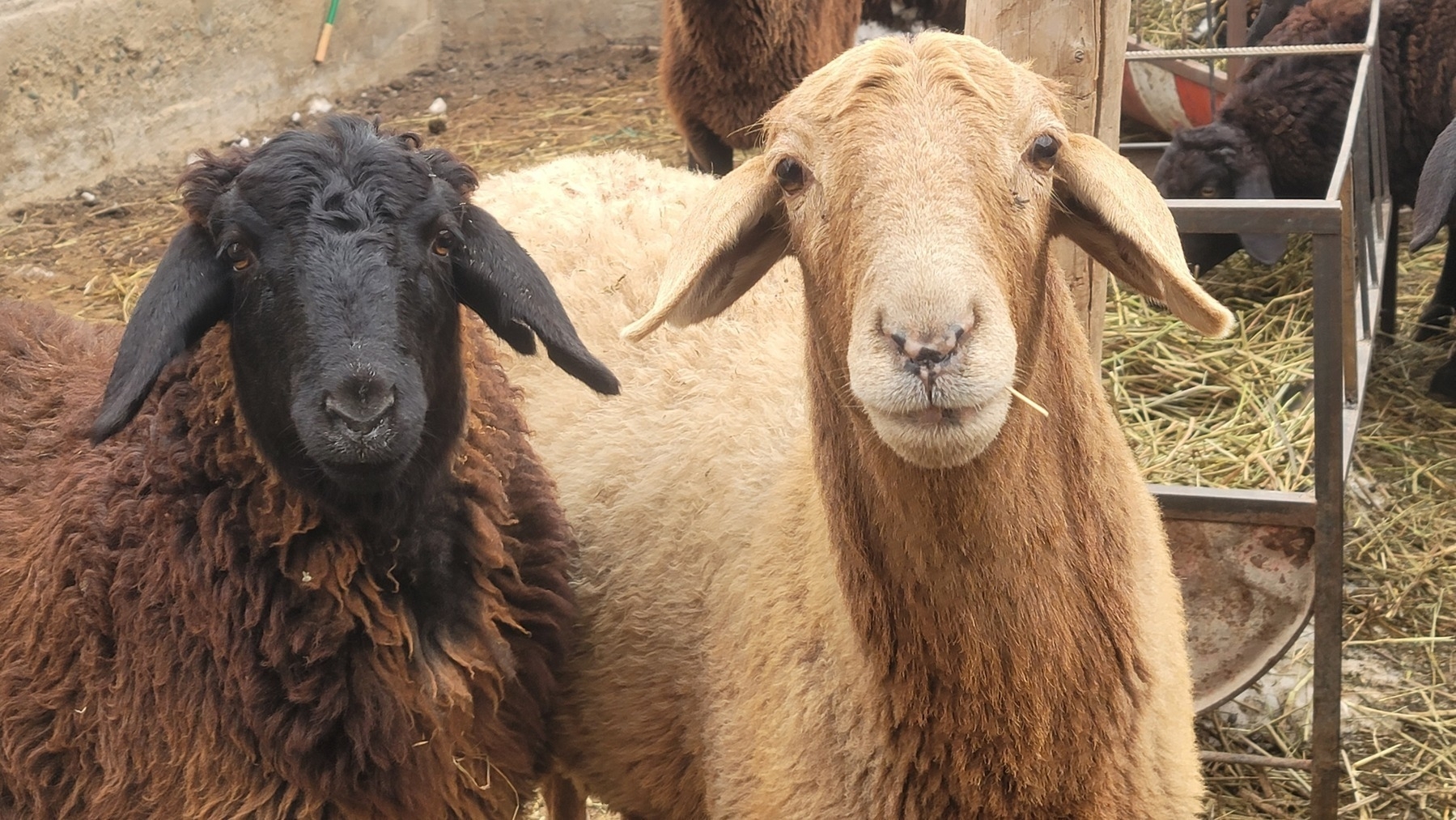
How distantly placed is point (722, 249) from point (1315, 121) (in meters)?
5.91

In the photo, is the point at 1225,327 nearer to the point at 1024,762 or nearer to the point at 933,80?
the point at 933,80

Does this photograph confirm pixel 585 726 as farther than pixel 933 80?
Yes

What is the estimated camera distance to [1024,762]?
269cm

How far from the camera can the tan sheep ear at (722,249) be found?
269 centimetres

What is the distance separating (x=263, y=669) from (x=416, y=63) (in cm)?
1001

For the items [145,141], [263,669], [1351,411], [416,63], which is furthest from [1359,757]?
[416,63]

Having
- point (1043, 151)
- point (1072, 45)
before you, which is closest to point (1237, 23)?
point (1072, 45)

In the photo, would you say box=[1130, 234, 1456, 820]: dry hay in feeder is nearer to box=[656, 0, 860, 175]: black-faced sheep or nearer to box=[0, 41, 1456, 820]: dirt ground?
box=[0, 41, 1456, 820]: dirt ground

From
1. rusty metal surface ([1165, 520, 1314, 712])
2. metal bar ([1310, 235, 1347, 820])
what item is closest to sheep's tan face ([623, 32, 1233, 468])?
metal bar ([1310, 235, 1347, 820])

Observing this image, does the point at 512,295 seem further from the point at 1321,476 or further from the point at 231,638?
the point at 1321,476

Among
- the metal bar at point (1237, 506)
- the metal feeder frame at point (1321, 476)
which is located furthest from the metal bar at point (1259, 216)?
the metal bar at point (1237, 506)

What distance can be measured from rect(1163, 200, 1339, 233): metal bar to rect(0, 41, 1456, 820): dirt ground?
1.86 meters

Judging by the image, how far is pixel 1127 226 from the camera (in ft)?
8.24

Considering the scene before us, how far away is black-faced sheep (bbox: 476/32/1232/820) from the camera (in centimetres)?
236
